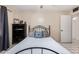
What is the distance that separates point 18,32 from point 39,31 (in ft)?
1.31

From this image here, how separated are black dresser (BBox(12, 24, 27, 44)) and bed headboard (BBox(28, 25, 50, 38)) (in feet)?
0.33

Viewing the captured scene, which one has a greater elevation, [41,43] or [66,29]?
[66,29]

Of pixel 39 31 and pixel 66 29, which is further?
pixel 39 31

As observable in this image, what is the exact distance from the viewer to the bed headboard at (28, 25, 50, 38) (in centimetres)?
188

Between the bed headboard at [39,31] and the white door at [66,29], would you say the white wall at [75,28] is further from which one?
the bed headboard at [39,31]

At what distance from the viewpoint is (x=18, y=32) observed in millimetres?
1938

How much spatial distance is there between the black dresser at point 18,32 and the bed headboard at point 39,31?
0.10 m

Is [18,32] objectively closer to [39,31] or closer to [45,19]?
[39,31]

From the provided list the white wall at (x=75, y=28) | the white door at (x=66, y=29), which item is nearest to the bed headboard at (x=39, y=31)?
the white door at (x=66, y=29)

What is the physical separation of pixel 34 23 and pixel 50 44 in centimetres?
47

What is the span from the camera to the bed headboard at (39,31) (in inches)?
74.0

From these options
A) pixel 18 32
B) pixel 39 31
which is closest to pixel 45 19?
pixel 39 31

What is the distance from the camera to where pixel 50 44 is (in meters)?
1.97
